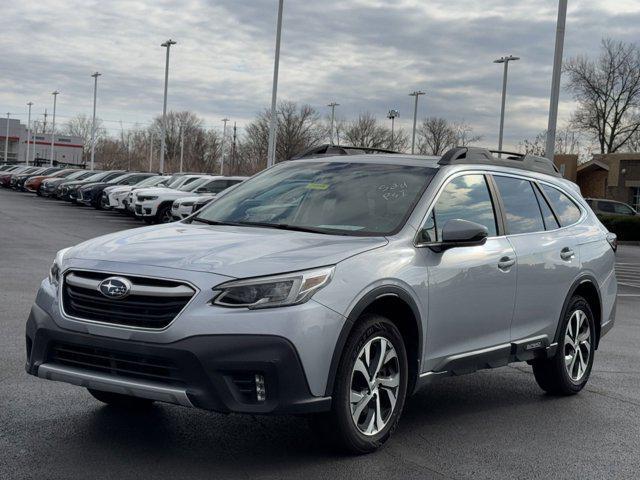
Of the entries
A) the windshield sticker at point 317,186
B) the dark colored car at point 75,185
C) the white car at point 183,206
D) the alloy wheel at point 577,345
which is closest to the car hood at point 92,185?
the dark colored car at point 75,185

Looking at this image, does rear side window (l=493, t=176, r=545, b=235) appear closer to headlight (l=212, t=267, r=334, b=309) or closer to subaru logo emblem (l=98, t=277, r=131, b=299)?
headlight (l=212, t=267, r=334, b=309)

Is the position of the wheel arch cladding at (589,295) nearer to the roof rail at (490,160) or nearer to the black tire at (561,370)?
the black tire at (561,370)

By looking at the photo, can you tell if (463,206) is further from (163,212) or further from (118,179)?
(118,179)

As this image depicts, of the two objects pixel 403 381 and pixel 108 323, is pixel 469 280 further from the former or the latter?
pixel 108 323

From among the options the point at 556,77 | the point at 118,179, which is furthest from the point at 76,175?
the point at 556,77

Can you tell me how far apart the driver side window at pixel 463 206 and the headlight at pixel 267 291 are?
122 cm

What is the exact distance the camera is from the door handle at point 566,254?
6.94 metres

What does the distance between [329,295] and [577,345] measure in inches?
128

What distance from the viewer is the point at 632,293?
1691 centimetres

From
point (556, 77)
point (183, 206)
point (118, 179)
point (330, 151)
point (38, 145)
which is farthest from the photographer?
point (38, 145)

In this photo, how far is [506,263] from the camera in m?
6.20

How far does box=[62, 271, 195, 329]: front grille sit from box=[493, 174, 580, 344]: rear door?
2701 mm

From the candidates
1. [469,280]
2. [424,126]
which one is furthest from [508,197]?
[424,126]

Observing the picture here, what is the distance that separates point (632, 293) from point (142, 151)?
13813 centimetres
